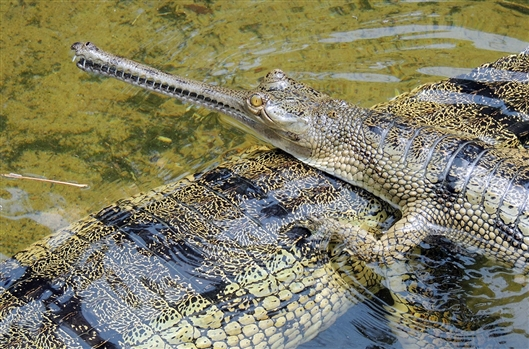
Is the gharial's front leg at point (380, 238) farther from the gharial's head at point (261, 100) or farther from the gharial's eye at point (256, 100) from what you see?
the gharial's eye at point (256, 100)

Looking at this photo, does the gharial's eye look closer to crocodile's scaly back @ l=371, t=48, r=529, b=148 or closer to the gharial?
the gharial

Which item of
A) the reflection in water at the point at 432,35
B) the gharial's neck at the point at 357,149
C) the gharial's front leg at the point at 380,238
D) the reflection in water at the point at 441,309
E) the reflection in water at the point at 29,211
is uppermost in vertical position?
the reflection in water at the point at 432,35

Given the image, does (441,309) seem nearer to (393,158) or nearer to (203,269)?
(393,158)

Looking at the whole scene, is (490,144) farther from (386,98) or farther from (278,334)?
(278,334)

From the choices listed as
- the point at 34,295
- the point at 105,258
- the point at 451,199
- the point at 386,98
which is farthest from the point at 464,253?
the point at 34,295

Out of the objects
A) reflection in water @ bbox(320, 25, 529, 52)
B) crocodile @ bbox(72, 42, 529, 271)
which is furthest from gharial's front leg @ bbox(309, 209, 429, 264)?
reflection in water @ bbox(320, 25, 529, 52)

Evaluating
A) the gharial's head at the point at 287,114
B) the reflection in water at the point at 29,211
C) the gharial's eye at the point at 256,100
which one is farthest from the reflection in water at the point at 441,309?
the reflection in water at the point at 29,211
